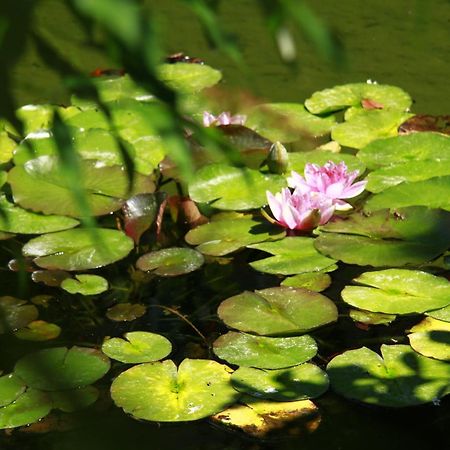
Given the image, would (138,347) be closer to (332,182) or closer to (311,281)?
(311,281)

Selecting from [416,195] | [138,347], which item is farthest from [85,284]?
[416,195]

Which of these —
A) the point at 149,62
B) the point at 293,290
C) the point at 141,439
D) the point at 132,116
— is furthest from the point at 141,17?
the point at 132,116

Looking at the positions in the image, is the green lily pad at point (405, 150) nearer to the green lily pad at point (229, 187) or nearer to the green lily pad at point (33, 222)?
the green lily pad at point (229, 187)

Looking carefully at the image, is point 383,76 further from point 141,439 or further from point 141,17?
point 141,17

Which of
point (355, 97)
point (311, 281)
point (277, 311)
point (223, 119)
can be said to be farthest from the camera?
point (355, 97)

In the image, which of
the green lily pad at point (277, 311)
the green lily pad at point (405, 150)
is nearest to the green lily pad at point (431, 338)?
the green lily pad at point (277, 311)

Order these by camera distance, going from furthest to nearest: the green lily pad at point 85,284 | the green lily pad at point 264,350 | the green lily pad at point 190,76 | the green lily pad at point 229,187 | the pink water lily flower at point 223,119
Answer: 1. the green lily pad at point 190,76
2. the pink water lily flower at point 223,119
3. the green lily pad at point 229,187
4. the green lily pad at point 85,284
5. the green lily pad at point 264,350

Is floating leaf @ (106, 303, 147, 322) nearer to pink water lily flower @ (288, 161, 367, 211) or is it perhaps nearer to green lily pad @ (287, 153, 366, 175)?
pink water lily flower @ (288, 161, 367, 211)
